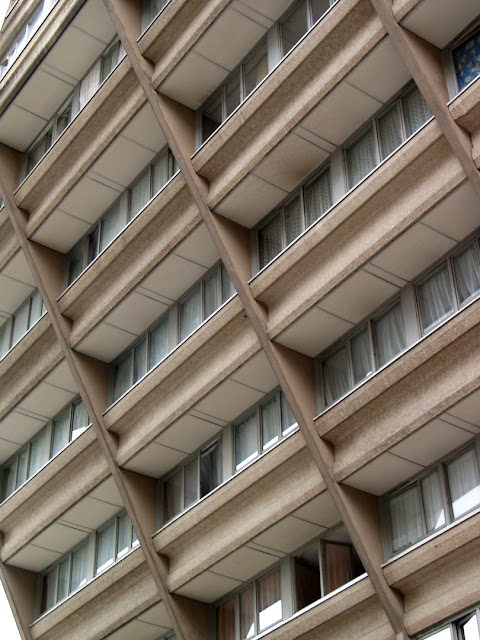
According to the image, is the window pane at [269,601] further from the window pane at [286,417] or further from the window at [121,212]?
the window at [121,212]

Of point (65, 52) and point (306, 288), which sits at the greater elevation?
point (65, 52)

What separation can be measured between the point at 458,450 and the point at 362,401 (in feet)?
6.52

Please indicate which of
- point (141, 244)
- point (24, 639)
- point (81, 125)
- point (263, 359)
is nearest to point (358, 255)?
point (263, 359)

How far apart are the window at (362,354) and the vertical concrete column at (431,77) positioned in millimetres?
4240

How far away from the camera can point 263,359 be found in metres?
23.5

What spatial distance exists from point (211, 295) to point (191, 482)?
457cm

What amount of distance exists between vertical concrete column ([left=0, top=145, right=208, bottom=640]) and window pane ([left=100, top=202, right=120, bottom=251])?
1.59 metres

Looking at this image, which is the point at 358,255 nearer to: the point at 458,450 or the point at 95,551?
the point at 458,450

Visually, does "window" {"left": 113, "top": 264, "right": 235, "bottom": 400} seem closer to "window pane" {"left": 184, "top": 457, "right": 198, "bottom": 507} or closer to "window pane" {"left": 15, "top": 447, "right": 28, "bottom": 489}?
"window pane" {"left": 184, "top": 457, "right": 198, "bottom": 507}

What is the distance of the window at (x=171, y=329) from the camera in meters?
26.3

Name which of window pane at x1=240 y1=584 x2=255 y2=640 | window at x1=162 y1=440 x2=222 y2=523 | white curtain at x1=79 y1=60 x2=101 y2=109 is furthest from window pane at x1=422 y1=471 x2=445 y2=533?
white curtain at x1=79 y1=60 x2=101 y2=109

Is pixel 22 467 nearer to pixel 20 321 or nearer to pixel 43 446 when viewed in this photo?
pixel 43 446

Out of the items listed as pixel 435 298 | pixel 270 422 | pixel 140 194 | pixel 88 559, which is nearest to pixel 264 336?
pixel 270 422

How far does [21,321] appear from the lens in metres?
→ 32.8
